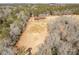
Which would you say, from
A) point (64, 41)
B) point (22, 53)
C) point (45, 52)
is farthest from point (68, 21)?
point (22, 53)

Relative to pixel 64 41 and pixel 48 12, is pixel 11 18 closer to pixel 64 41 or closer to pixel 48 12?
pixel 48 12

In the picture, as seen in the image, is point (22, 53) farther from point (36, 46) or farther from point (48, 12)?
point (48, 12)

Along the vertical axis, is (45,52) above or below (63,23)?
below

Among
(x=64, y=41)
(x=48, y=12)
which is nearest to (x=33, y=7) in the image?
(x=48, y=12)

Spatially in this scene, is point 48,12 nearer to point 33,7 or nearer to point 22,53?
point 33,7

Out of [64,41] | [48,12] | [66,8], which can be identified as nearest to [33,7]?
[48,12]

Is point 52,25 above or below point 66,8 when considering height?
below
